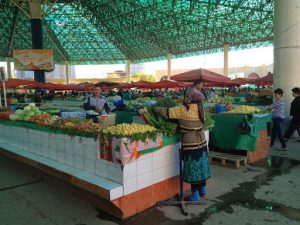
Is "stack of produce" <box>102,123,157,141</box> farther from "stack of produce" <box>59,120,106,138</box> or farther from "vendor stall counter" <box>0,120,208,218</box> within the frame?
"stack of produce" <box>59,120,106,138</box>

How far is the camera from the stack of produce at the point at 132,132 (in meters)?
3.94

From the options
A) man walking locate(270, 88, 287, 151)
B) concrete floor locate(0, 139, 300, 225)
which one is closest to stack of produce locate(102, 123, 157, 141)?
concrete floor locate(0, 139, 300, 225)

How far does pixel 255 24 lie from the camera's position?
37188 millimetres

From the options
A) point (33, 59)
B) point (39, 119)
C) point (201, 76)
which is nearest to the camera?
point (39, 119)

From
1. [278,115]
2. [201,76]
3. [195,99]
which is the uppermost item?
[201,76]

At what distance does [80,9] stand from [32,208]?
136 feet

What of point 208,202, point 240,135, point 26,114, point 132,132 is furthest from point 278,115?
point 26,114

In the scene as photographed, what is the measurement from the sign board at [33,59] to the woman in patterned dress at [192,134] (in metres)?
23.6

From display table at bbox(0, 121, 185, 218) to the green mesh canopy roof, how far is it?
24032 millimetres

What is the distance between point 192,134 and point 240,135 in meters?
2.84

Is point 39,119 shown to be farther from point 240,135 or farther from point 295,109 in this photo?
point 295,109

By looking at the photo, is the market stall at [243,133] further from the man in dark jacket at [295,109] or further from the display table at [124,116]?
the display table at [124,116]

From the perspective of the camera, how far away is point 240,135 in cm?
680

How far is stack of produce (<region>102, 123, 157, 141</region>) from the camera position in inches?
155
